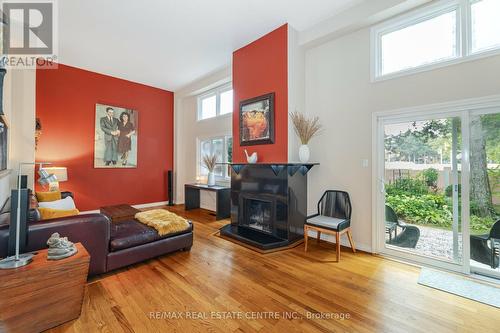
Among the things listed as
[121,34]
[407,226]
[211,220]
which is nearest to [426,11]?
[407,226]

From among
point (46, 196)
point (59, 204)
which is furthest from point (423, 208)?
point (46, 196)

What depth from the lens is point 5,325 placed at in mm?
1521

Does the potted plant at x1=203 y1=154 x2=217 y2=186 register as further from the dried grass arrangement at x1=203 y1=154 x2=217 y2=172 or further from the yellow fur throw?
the yellow fur throw

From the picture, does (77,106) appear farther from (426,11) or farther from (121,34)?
(426,11)

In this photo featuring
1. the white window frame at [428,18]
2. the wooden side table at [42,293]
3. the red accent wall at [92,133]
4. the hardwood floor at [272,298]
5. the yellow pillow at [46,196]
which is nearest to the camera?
the wooden side table at [42,293]

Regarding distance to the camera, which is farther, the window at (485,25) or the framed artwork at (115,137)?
the framed artwork at (115,137)

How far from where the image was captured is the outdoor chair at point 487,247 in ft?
8.07

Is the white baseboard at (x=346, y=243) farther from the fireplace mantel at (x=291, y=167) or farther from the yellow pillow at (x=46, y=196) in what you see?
the yellow pillow at (x=46, y=196)

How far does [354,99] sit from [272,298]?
2.97 metres

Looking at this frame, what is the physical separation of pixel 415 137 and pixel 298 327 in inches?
110

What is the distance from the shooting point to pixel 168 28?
3.71m

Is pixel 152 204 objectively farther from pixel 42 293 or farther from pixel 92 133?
pixel 42 293

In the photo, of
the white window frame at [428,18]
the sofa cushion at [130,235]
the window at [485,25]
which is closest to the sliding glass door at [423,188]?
the white window frame at [428,18]

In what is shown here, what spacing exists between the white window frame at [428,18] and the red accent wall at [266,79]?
4.31 feet
